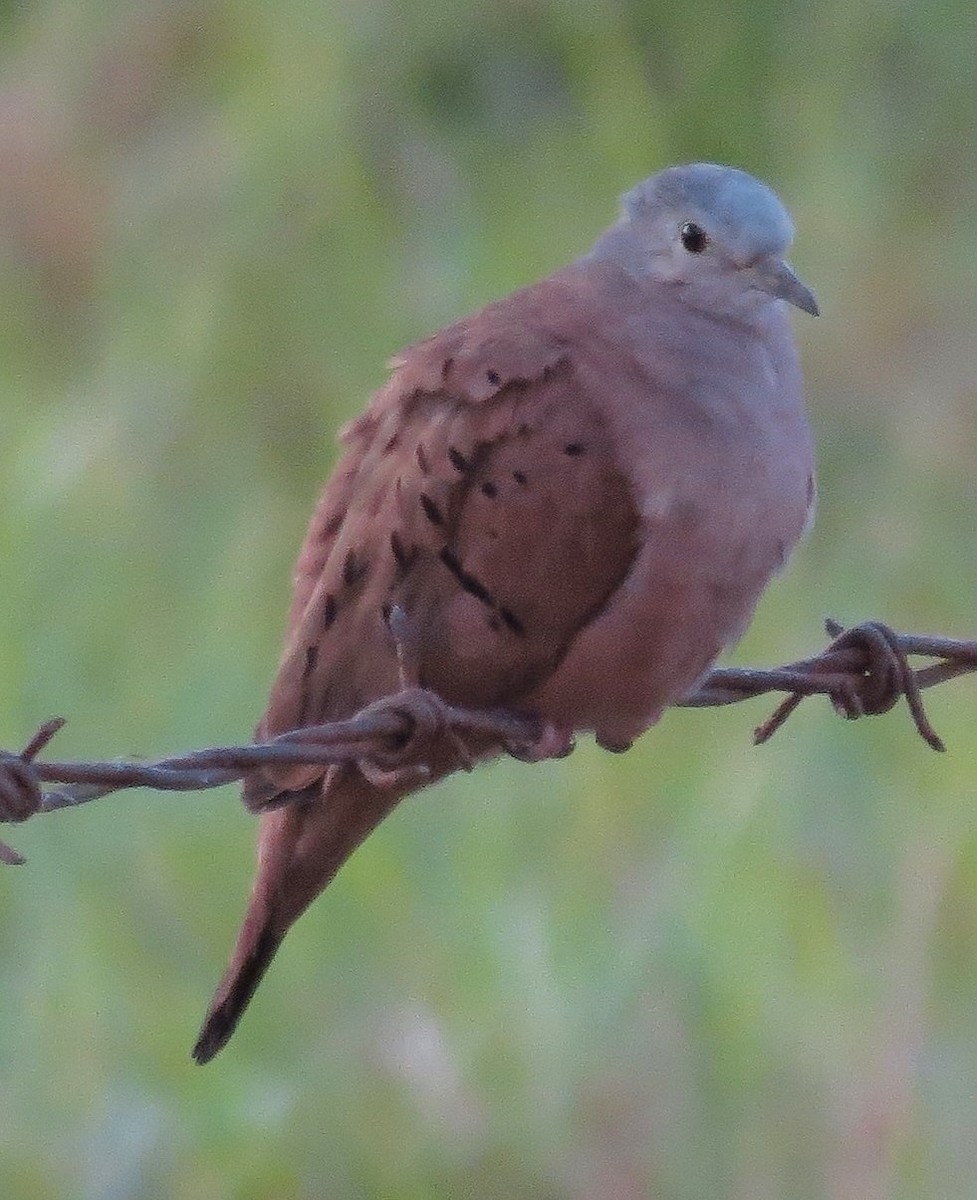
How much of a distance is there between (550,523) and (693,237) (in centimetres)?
47

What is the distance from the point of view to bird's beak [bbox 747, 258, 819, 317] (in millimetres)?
2566

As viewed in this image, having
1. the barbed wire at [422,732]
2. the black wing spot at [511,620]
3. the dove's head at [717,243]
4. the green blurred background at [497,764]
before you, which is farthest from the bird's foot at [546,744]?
the green blurred background at [497,764]

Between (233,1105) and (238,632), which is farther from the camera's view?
(238,632)

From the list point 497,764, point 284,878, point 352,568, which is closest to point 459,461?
point 352,568

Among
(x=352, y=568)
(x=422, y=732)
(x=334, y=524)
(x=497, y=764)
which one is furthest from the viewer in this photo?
(x=497, y=764)

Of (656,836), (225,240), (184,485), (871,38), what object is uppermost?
(871,38)

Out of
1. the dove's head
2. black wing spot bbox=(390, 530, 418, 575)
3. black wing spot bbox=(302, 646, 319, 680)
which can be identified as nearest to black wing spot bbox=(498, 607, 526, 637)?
black wing spot bbox=(390, 530, 418, 575)

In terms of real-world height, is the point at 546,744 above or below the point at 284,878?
above

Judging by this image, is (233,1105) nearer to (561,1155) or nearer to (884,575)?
(561,1155)

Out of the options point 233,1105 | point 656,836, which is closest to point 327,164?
point 656,836

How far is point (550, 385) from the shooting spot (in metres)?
2.44

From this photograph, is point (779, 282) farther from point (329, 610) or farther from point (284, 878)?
point (284, 878)

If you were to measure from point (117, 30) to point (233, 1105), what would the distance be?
8.22 ft

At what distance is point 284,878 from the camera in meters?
2.61
